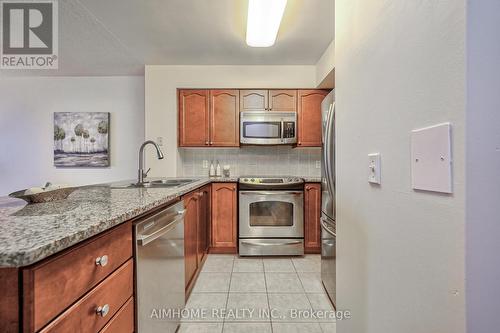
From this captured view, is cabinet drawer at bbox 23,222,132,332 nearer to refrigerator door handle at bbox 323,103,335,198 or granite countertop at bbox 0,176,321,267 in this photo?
granite countertop at bbox 0,176,321,267

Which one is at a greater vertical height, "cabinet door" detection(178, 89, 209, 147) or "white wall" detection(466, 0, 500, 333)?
"cabinet door" detection(178, 89, 209, 147)

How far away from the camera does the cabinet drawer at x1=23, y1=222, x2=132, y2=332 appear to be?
0.51 metres

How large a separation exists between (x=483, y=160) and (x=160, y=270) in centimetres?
130

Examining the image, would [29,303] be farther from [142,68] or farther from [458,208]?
[142,68]

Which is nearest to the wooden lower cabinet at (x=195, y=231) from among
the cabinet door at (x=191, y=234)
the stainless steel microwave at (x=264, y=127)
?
the cabinet door at (x=191, y=234)

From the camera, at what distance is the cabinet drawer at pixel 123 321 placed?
80cm

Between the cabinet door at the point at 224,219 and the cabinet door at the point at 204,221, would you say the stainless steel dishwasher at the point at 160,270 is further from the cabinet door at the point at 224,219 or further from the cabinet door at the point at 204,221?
the cabinet door at the point at 224,219

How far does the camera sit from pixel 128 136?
12.3 ft

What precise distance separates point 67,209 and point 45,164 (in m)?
3.78

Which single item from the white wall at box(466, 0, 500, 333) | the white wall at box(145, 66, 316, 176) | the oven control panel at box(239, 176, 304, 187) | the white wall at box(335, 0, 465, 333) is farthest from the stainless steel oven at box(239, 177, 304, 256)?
the white wall at box(466, 0, 500, 333)

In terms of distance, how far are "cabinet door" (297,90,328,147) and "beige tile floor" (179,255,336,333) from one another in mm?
1538

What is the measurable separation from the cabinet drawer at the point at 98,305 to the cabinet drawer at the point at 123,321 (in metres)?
0.02

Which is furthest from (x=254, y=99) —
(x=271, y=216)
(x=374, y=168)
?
(x=374, y=168)
